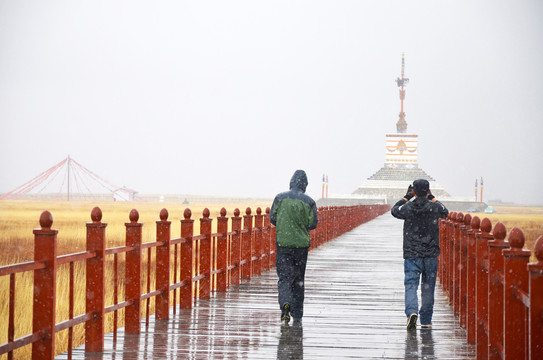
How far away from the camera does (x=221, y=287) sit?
13.1m

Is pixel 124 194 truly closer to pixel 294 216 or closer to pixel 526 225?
pixel 526 225

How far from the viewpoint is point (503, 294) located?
19.8 ft

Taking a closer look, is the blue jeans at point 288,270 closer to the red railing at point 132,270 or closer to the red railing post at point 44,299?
the red railing at point 132,270

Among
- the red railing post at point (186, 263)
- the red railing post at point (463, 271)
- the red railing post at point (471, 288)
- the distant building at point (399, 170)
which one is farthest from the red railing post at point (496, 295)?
the distant building at point (399, 170)

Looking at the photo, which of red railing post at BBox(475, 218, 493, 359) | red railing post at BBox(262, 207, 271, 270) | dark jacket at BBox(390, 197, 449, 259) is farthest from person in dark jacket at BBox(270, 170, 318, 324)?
red railing post at BBox(262, 207, 271, 270)

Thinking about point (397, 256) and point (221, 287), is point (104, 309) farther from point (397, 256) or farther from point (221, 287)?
point (397, 256)

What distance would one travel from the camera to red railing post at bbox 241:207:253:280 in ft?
49.0

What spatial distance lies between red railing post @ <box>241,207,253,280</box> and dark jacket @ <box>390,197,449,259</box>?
564cm

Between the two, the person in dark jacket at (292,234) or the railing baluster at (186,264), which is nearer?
the person in dark jacket at (292,234)

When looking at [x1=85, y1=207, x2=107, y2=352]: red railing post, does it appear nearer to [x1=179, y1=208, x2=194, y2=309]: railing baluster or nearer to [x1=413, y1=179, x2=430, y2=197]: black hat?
[x1=179, y1=208, x2=194, y2=309]: railing baluster

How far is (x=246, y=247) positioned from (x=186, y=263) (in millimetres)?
4222

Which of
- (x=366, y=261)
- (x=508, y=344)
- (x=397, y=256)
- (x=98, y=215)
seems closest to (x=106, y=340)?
(x=98, y=215)

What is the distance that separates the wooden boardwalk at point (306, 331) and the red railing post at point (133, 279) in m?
0.17

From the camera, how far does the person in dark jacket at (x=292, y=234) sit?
32.2 ft
